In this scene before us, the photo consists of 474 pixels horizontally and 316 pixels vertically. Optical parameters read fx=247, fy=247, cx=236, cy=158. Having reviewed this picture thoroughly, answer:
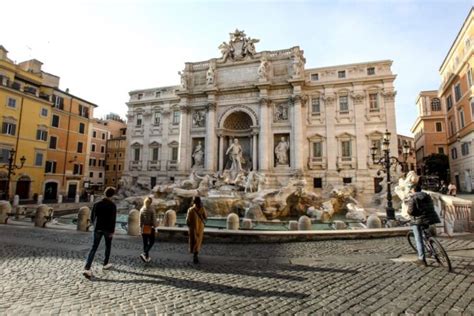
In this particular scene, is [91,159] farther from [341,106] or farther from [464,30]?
[464,30]

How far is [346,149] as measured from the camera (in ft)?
82.7

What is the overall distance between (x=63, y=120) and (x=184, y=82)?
15.4m

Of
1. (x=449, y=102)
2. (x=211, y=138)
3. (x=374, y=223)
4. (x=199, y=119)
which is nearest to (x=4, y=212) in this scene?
(x=374, y=223)

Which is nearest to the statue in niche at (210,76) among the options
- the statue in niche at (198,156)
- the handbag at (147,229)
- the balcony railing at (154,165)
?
the statue in niche at (198,156)

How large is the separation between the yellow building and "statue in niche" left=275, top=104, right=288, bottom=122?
25.4 m

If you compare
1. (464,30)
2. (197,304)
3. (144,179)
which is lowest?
(197,304)

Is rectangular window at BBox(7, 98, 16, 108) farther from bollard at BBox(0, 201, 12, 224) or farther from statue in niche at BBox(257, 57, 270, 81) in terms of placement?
statue in niche at BBox(257, 57, 270, 81)

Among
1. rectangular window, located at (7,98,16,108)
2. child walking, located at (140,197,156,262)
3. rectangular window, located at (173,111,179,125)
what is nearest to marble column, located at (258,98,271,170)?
rectangular window, located at (173,111,179,125)

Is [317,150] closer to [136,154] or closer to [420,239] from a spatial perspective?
[420,239]

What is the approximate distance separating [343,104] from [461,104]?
36.4 ft

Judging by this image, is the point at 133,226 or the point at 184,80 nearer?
the point at 133,226

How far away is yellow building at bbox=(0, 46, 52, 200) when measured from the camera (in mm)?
23844

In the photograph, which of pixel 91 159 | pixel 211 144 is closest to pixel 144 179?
pixel 211 144

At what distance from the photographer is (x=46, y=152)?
27656 millimetres
